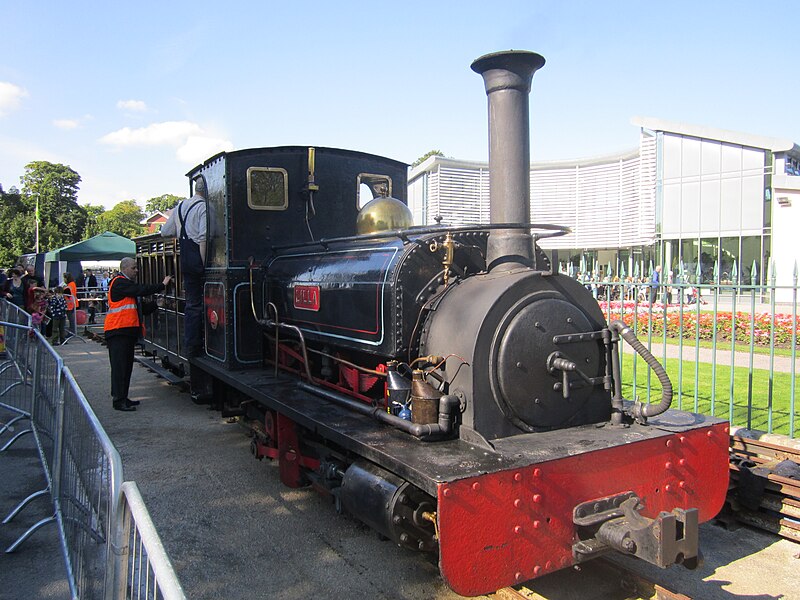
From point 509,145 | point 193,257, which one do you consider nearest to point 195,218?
point 193,257

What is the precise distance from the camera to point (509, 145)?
136 inches

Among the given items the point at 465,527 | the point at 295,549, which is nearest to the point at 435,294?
the point at 465,527

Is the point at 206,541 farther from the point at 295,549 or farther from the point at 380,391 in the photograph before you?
the point at 380,391

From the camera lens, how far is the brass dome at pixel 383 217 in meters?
4.84

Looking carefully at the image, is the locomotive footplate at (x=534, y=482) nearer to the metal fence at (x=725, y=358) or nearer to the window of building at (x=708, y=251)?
the metal fence at (x=725, y=358)

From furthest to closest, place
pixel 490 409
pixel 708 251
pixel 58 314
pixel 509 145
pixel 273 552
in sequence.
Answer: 1. pixel 708 251
2. pixel 58 314
3. pixel 273 552
4. pixel 509 145
5. pixel 490 409

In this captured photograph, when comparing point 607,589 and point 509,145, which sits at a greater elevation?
point 509,145

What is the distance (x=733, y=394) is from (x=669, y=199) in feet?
54.3

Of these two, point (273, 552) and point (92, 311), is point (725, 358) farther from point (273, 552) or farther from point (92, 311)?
point (92, 311)

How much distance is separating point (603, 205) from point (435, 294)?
22.5 metres

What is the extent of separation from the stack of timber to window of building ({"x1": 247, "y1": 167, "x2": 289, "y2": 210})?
4334 mm

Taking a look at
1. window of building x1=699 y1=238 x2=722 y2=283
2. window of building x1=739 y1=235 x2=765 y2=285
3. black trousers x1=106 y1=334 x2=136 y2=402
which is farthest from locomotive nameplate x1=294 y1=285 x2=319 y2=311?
window of building x1=699 y1=238 x2=722 y2=283

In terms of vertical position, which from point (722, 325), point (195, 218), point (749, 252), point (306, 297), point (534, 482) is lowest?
point (722, 325)

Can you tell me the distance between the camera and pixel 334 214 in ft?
20.0
